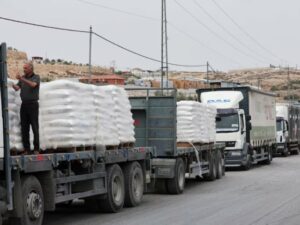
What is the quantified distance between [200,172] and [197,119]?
5.61ft

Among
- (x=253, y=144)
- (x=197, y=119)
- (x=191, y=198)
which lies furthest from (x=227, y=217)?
(x=253, y=144)

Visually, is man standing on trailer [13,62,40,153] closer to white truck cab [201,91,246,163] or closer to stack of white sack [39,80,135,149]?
stack of white sack [39,80,135,149]

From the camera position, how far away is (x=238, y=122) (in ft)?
86.6

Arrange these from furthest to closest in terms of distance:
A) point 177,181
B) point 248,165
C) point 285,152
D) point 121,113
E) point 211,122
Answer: point 285,152 < point 248,165 < point 211,122 < point 177,181 < point 121,113

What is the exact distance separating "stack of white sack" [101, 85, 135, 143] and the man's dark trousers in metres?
2.74

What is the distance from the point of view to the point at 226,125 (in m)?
26.5

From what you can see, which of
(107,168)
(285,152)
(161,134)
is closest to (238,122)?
(161,134)

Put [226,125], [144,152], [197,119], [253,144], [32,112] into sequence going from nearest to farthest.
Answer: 1. [32,112]
2. [144,152]
3. [197,119]
4. [226,125]
5. [253,144]

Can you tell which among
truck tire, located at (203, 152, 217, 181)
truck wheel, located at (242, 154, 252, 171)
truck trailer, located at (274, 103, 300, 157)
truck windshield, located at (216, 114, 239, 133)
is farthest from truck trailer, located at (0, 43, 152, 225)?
truck trailer, located at (274, 103, 300, 157)

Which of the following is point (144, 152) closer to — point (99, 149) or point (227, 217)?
point (99, 149)

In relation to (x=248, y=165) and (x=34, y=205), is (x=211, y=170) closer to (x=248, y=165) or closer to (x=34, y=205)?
(x=248, y=165)

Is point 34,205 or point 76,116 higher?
point 76,116

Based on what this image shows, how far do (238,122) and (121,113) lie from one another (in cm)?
1339

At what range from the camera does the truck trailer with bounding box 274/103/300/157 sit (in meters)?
39.8
